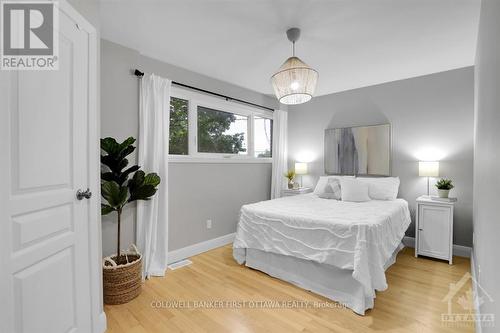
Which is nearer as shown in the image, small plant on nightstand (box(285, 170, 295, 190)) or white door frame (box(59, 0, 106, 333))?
white door frame (box(59, 0, 106, 333))

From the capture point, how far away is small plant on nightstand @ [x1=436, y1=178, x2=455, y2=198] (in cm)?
298

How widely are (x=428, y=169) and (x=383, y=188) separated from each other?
59cm

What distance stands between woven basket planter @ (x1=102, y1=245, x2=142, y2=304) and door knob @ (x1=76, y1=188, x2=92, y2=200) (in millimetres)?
869

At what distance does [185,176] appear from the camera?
3121 mm

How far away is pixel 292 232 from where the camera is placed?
2.38 meters

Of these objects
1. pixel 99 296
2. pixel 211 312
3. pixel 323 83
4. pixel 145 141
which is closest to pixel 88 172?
pixel 99 296

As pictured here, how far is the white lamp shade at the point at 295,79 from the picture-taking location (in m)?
2.06

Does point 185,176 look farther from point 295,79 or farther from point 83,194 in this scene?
point 295,79

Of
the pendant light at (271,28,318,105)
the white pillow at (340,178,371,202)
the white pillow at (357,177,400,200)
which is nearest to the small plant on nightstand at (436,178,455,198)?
the white pillow at (357,177,400,200)

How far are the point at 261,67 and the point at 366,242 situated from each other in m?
2.37

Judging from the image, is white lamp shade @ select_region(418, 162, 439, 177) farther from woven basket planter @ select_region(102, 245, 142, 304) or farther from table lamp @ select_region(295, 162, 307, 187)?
woven basket planter @ select_region(102, 245, 142, 304)

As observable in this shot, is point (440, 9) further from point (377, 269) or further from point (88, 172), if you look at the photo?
point (88, 172)

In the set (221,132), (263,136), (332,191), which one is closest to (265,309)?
(332,191)

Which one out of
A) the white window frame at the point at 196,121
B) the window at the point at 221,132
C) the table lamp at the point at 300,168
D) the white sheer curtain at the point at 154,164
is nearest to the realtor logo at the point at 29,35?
the white sheer curtain at the point at 154,164
